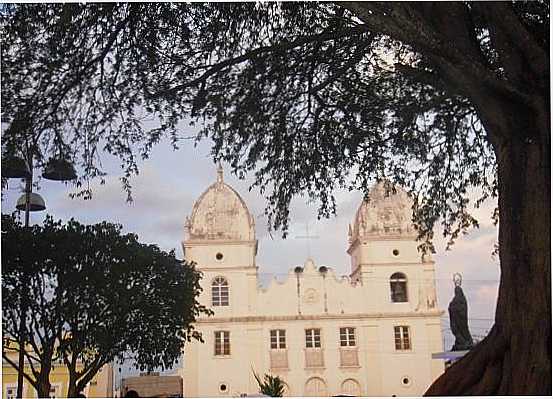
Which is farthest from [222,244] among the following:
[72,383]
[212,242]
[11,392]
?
[11,392]

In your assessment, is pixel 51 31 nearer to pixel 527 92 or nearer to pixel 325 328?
pixel 325 328

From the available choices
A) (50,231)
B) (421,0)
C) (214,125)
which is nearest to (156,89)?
(214,125)

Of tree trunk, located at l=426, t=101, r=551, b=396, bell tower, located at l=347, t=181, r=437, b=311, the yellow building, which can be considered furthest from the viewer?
bell tower, located at l=347, t=181, r=437, b=311

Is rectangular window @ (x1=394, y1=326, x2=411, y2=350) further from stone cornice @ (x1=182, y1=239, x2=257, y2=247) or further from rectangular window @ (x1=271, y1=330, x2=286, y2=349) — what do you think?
stone cornice @ (x1=182, y1=239, x2=257, y2=247)

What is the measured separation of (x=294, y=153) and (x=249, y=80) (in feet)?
1.00

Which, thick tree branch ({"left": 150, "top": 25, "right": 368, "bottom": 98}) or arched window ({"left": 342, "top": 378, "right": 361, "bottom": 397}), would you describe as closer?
arched window ({"left": 342, "top": 378, "right": 361, "bottom": 397})

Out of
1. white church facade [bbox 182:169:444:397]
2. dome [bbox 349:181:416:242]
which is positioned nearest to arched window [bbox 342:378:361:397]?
white church facade [bbox 182:169:444:397]

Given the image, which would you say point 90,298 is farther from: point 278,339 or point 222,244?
point 278,339

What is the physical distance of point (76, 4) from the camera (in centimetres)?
256

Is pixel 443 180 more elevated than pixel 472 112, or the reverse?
pixel 472 112

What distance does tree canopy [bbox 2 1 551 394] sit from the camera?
2434 mm

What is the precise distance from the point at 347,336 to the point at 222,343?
430 millimetres

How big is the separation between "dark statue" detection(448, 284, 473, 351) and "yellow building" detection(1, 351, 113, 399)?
1164mm

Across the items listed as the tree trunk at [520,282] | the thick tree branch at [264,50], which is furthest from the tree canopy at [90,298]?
the tree trunk at [520,282]
